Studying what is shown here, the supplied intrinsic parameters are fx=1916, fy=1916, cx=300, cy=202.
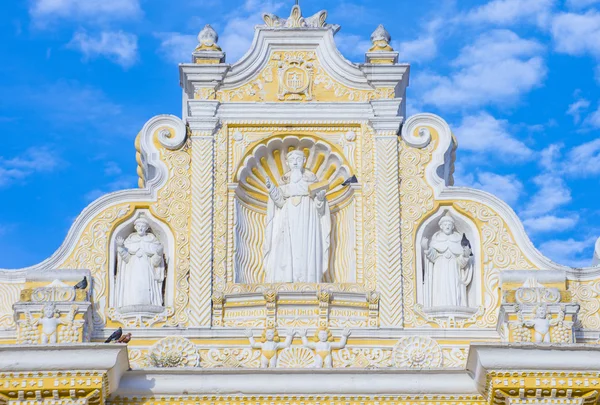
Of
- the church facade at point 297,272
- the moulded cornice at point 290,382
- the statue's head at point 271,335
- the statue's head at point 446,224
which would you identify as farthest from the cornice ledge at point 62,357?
the statue's head at point 446,224

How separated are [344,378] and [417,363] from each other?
121 centimetres

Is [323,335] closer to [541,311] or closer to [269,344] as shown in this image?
[269,344]

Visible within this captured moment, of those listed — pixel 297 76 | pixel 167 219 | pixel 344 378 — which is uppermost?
pixel 297 76

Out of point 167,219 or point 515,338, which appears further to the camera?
point 167,219

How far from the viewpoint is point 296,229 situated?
2525cm

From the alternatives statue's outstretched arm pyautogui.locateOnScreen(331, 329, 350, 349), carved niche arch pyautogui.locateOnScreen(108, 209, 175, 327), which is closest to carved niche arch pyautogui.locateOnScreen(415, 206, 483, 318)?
statue's outstretched arm pyautogui.locateOnScreen(331, 329, 350, 349)

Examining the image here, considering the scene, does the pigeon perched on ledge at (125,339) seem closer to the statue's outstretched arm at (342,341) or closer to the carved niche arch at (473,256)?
the statue's outstretched arm at (342,341)

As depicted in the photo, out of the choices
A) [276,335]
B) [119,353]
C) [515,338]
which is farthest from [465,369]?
[119,353]

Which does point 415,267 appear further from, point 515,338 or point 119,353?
point 119,353

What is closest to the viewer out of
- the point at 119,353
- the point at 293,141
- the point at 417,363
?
the point at 119,353

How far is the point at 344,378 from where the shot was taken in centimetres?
2333

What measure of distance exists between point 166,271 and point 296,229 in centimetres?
180

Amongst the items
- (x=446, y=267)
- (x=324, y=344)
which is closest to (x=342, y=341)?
(x=324, y=344)

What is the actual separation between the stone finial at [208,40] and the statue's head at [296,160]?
1.84 m
